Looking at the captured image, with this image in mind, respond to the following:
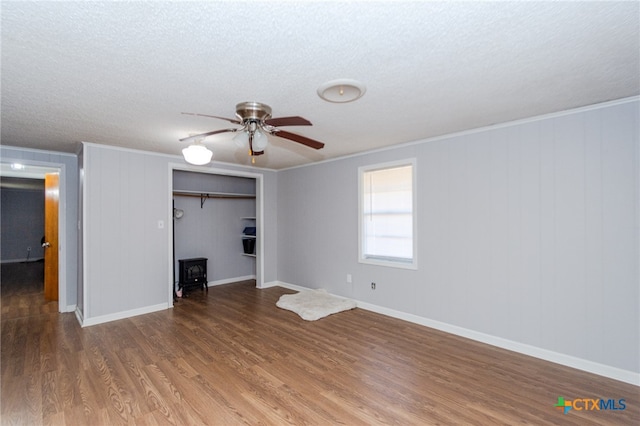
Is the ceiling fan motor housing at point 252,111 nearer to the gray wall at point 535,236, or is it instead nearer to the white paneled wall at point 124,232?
the gray wall at point 535,236

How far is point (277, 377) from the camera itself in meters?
2.76

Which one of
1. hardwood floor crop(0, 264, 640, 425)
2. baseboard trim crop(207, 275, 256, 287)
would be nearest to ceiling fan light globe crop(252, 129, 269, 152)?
hardwood floor crop(0, 264, 640, 425)

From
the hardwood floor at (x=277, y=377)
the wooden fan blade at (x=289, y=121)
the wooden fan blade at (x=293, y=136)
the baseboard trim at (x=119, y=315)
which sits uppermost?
the wooden fan blade at (x=289, y=121)

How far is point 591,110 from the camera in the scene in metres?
2.81

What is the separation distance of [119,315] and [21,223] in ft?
30.6

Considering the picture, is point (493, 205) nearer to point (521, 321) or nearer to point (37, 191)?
point (521, 321)

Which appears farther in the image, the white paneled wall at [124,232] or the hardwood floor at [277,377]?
the white paneled wall at [124,232]

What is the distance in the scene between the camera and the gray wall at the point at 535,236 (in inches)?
106

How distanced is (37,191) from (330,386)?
1271cm

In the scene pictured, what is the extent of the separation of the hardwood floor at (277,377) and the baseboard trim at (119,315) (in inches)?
4.4

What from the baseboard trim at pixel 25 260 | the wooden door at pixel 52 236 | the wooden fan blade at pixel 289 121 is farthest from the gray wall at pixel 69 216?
the baseboard trim at pixel 25 260

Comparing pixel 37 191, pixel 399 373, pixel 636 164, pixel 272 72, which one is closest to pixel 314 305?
pixel 399 373

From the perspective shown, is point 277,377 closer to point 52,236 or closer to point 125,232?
point 125,232

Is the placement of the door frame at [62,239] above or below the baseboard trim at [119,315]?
above
